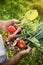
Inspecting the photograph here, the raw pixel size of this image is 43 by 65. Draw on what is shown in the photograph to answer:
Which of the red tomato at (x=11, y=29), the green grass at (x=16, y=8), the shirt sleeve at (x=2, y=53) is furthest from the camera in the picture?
the green grass at (x=16, y=8)

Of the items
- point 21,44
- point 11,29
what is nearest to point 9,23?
point 11,29

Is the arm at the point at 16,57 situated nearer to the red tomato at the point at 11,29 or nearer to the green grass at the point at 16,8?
the red tomato at the point at 11,29

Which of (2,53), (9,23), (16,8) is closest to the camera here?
(2,53)

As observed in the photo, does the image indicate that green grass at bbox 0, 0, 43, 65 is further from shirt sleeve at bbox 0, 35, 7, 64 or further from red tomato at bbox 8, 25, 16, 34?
shirt sleeve at bbox 0, 35, 7, 64

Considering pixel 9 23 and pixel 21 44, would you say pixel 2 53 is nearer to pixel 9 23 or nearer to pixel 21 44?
pixel 21 44

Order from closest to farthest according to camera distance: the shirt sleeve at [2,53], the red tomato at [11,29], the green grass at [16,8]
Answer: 1. the shirt sleeve at [2,53]
2. the red tomato at [11,29]
3. the green grass at [16,8]

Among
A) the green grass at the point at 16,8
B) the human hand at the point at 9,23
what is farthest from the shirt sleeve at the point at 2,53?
the green grass at the point at 16,8

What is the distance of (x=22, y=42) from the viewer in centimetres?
183

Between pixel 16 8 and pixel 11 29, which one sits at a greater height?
pixel 11 29

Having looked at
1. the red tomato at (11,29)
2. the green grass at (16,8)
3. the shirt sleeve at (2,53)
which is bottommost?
the green grass at (16,8)

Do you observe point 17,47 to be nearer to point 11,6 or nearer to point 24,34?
point 24,34

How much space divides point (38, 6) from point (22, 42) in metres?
1.00

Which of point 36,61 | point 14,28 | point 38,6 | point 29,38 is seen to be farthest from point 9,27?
point 38,6

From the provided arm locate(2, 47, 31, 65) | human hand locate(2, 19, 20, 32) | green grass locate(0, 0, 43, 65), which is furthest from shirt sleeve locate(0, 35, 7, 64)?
green grass locate(0, 0, 43, 65)
